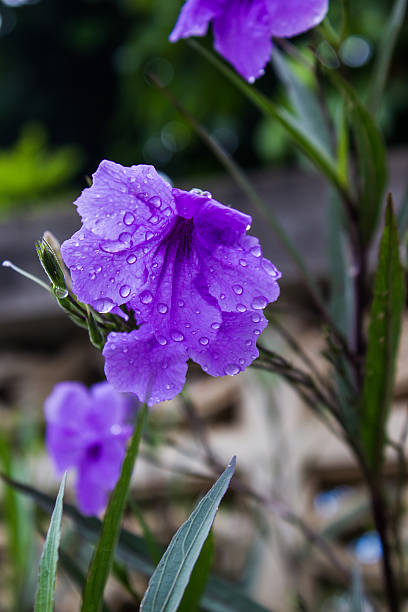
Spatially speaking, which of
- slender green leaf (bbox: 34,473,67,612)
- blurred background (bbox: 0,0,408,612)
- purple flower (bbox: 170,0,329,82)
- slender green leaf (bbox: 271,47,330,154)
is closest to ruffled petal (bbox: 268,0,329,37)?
purple flower (bbox: 170,0,329,82)

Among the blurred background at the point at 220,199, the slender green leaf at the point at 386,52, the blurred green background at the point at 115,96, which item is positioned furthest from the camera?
the blurred green background at the point at 115,96

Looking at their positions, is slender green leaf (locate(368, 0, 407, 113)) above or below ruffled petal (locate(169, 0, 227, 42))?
below

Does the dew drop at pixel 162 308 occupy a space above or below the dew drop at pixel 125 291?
below

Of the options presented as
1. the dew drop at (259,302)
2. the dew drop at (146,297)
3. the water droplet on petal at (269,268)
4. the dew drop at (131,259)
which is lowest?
the dew drop at (259,302)

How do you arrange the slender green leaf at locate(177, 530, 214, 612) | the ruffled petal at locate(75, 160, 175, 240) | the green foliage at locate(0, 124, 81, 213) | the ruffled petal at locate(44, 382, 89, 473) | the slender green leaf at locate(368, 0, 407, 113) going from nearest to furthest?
the ruffled petal at locate(75, 160, 175, 240)
the slender green leaf at locate(177, 530, 214, 612)
the slender green leaf at locate(368, 0, 407, 113)
the ruffled petal at locate(44, 382, 89, 473)
the green foliage at locate(0, 124, 81, 213)

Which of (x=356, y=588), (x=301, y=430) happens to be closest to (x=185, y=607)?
(x=356, y=588)

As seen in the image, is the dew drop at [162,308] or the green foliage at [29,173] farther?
the green foliage at [29,173]

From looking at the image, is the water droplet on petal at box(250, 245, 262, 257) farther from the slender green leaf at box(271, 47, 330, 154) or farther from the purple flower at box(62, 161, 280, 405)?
the slender green leaf at box(271, 47, 330, 154)

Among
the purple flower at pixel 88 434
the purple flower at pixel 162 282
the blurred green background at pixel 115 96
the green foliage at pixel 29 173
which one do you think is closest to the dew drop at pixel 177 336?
the purple flower at pixel 162 282

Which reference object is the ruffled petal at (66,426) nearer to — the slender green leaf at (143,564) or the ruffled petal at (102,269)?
the slender green leaf at (143,564)

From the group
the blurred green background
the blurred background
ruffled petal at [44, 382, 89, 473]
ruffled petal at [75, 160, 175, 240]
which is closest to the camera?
ruffled petal at [75, 160, 175, 240]
